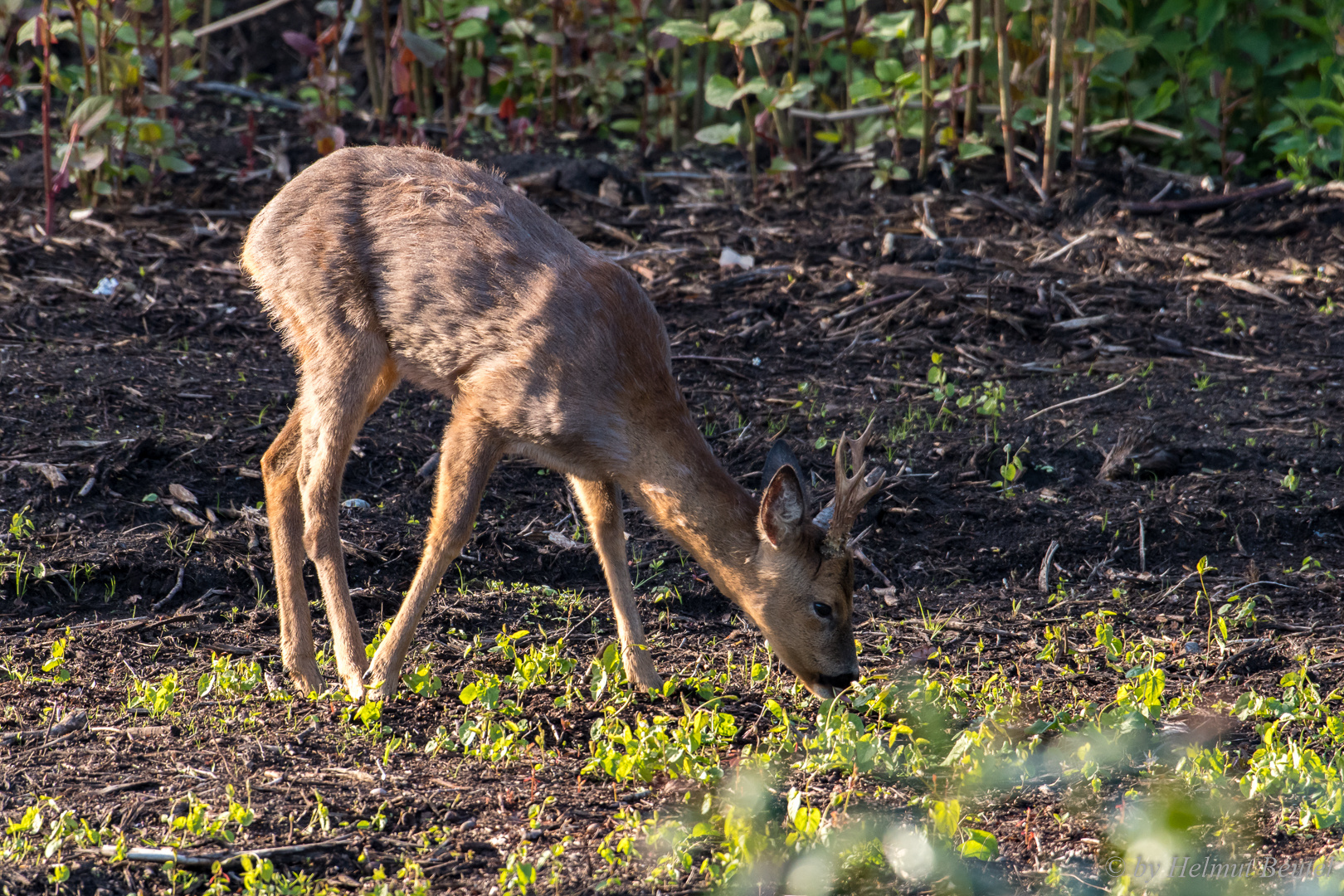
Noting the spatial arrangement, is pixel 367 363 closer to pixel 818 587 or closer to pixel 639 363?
pixel 639 363

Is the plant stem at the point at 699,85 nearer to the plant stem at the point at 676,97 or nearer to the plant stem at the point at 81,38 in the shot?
the plant stem at the point at 676,97

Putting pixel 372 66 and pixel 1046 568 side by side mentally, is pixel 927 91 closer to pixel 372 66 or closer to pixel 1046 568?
pixel 372 66

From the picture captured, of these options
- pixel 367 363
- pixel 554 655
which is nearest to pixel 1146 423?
pixel 554 655

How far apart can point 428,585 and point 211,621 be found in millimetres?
1119

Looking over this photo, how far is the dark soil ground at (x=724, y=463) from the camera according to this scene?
403 cm

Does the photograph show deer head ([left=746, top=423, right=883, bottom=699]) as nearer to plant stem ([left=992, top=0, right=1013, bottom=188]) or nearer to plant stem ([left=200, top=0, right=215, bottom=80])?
plant stem ([left=992, top=0, right=1013, bottom=188])

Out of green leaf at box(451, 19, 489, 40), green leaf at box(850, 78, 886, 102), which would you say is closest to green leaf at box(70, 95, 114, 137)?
green leaf at box(451, 19, 489, 40)

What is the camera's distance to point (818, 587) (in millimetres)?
4582

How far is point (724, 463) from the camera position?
6.45 m

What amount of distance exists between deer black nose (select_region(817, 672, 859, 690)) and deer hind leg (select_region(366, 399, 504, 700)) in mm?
1370

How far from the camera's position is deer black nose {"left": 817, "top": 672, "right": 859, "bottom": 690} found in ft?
15.0

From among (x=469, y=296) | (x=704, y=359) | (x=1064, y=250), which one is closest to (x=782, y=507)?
(x=469, y=296)

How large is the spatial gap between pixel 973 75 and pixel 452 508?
A: 6302 millimetres

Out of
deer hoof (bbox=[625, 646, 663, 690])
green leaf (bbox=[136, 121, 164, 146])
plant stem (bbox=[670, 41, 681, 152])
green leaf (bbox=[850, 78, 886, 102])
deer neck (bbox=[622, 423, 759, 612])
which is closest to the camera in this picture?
deer neck (bbox=[622, 423, 759, 612])
